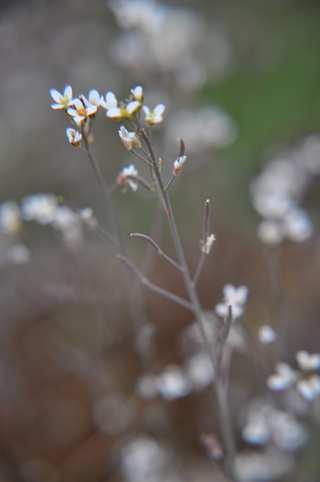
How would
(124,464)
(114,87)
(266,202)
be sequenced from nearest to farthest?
1. (266,202)
2. (124,464)
3. (114,87)

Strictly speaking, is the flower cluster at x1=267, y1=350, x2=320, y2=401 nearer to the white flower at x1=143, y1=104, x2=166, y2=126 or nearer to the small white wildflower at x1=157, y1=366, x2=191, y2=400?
the small white wildflower at x1=157, y1=366, x2=191, y2=400

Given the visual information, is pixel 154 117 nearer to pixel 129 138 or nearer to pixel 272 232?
pixel 129 138

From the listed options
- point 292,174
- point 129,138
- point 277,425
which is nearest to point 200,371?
point 277,425

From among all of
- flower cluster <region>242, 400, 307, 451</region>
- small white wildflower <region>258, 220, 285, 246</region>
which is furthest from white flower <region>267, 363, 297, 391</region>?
small white wildflower <region>258, 220, 285, 246</region>

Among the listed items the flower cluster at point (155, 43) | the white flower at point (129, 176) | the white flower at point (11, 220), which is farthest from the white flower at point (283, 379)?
the flower cluster at point (155, 43)

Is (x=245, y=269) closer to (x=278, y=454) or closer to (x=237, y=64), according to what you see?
(x=278, y=454)

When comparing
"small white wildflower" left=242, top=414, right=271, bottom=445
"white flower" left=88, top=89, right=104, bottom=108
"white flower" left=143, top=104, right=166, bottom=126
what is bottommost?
"small white wildflower" left=242, top=414, right=271, bottom=445

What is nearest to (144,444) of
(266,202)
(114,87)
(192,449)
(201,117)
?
(192,449)

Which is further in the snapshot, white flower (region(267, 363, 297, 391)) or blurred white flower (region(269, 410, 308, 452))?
blurred white flower (region(269, 410, 308, 452))
